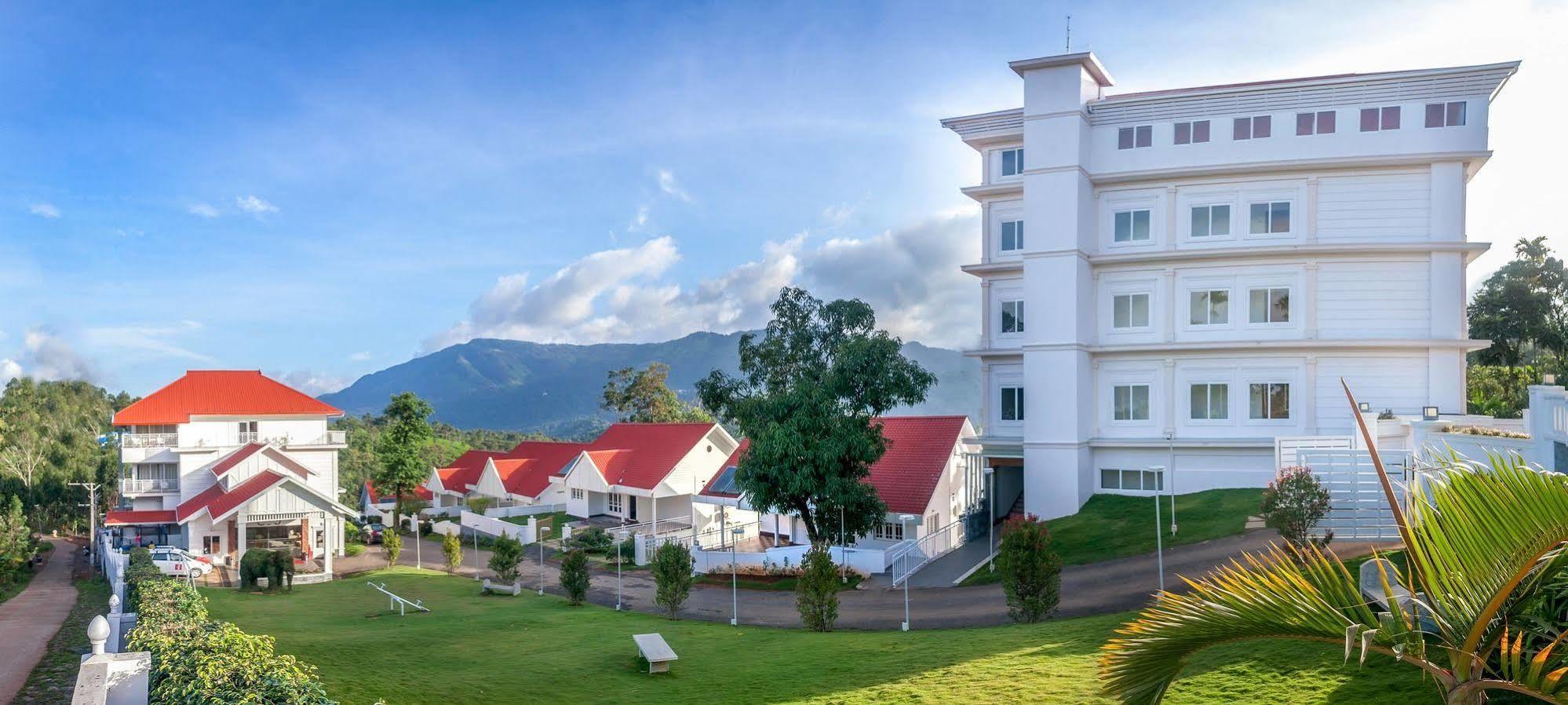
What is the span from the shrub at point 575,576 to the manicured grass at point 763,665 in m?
2.41

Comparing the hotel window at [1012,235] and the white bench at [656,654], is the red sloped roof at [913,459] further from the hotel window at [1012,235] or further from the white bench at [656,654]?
the white bench at [656,654]

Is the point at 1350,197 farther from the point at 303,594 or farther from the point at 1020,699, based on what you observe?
the point at 303,594

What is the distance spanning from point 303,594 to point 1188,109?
1261 inches

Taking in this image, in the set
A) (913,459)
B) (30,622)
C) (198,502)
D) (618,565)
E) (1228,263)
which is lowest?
(618,565)

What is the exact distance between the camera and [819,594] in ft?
63.8

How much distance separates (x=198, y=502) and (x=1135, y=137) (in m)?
38.1

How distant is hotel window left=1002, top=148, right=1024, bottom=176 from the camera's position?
33.9 metres

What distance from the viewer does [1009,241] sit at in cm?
3453

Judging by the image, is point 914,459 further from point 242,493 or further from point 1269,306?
point 242,493

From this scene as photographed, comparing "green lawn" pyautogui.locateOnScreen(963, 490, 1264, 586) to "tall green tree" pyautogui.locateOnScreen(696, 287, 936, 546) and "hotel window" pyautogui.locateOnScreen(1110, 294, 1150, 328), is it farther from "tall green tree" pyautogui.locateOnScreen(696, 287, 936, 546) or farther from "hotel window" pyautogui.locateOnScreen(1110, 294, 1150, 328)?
"hotel window" pyautogui.locateOnScreen(1110, 294, 1150, 328)

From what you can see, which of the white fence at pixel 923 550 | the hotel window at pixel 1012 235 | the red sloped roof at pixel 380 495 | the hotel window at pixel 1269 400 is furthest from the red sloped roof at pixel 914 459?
the red sloped roof at pixel 380 495

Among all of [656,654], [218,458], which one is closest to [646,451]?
[218,458]

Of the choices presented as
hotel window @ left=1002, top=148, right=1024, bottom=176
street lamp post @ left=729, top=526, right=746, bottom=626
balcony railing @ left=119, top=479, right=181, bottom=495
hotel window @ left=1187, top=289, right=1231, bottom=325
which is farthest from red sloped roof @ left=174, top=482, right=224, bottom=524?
hotel window @ left=1187, top=289, right=1231, bottom=325

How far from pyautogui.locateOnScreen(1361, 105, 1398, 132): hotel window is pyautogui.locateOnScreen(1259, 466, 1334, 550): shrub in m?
15.9
